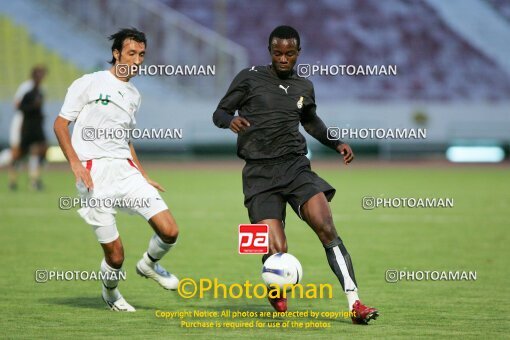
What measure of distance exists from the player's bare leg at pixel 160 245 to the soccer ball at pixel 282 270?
0.87 metres

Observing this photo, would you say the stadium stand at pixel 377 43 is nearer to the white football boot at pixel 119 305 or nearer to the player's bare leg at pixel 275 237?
the white football boot at pixel 119 305

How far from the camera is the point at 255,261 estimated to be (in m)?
12.3

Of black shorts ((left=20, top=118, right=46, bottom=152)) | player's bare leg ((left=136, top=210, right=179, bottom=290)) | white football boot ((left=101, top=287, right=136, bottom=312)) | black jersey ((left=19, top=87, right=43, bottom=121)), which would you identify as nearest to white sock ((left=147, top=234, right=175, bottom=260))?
player's bare leg ((left=136, top=210, right=179, bottom=290))

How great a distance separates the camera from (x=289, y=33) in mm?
8055

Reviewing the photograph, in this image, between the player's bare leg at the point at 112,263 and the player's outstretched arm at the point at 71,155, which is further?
the player's bare leg at the point at 112,263

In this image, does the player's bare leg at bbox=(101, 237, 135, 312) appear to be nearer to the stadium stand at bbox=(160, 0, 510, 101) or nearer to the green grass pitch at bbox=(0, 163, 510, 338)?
the green grass pitch at bbox=(0, 163, 510, 338)

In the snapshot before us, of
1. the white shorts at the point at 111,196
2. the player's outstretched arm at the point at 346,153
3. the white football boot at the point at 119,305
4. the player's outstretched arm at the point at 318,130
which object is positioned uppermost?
the player's outstretched arm at the point at 318,130

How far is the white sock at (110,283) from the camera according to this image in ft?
27.7

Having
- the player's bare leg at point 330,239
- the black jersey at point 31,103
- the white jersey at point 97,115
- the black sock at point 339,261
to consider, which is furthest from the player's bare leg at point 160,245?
the black jersey at point 31,103

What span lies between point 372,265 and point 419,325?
3.90m

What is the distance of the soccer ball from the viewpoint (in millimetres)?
7957

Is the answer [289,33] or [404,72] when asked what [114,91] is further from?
[404,72]

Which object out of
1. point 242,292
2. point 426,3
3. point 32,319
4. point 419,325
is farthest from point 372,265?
point 426,3

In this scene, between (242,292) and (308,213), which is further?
(242,292)
